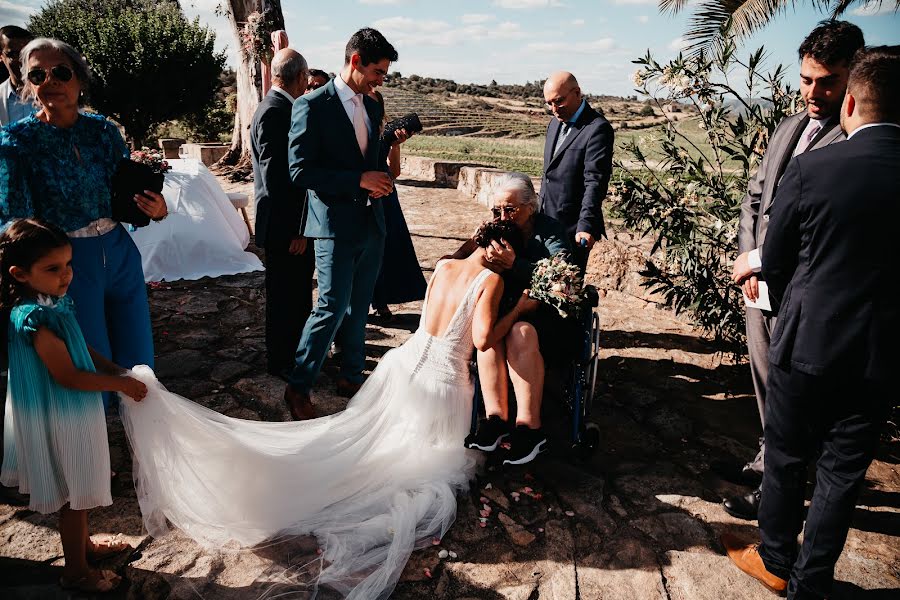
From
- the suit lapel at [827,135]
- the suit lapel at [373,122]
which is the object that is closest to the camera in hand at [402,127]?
the suit lapel at [373,122]

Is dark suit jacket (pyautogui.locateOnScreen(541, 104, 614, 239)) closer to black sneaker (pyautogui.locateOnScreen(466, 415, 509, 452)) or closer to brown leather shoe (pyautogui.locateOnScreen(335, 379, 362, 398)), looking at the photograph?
black sneaker (pyautogui.locateOnScreen(466, 415, 509, 452))

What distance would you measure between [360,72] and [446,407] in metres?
1.98

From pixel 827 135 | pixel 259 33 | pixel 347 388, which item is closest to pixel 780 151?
pixel 827 135

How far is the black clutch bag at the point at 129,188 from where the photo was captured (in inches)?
119

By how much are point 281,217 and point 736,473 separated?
3157 mm

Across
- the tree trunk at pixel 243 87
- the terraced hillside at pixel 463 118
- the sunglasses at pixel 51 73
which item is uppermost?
the terraced hillside at pixel 463 118

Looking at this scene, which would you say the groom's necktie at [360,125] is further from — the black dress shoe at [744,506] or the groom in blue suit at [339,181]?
the black dress shoe at [744,506]

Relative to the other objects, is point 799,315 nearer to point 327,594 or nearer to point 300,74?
point 327,594

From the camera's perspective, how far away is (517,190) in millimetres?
3678

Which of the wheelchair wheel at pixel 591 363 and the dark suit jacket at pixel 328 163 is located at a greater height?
the dark suit jacket at pixel 328 163

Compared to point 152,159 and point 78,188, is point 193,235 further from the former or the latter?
point 78,188

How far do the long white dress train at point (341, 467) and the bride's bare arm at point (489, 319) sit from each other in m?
0.06

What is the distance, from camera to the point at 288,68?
13.3ft

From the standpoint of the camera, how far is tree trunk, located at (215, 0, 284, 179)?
11.7m
